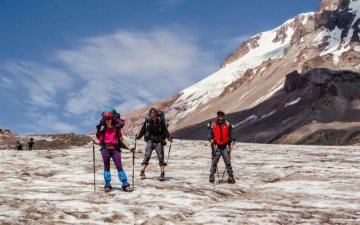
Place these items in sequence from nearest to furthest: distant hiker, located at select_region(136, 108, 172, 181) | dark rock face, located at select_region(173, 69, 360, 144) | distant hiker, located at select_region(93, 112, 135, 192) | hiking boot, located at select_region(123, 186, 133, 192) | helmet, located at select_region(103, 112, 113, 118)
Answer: hiking boot, located at select_region(123, 186, 133, 192), helmet, located at select_region(103, 112, 113, 118), distant hiker, located at select_region(93, 112, 135, 192), distant hiker, located at select_region(136, 108, 172, 181), dark rock face, located at select_region(173, 69, 360, 144)

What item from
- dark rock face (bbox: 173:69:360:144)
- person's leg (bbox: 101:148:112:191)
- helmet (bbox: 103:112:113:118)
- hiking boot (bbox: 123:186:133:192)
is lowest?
hiking boot (bbox: 123:186:133:192)

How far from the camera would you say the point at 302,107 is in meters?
131

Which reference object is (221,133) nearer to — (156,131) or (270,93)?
(156,131)

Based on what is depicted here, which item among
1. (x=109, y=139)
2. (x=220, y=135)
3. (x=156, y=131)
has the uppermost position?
(x=156, y=131)

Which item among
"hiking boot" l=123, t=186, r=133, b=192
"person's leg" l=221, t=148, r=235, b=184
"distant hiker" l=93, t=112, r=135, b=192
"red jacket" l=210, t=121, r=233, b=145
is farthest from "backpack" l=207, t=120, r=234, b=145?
"hiking boot" l=123, t=186, r=133, b=192

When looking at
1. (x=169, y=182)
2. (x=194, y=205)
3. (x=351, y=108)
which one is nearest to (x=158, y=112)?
(x=169, y=182)


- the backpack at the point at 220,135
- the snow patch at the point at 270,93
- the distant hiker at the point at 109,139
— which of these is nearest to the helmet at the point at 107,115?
the distant hiker at the point at 109,139

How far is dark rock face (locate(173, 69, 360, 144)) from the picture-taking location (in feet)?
379

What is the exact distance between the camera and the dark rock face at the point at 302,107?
11562 centimetres

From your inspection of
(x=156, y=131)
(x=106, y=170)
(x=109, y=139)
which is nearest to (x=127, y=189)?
(x=106, y=170)

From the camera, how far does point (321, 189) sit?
1628 cm

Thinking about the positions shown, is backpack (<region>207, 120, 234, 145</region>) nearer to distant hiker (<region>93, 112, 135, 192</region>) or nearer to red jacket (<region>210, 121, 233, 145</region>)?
red jacket (<region>210, 121, 233, 145</region>)

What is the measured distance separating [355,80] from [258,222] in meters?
123

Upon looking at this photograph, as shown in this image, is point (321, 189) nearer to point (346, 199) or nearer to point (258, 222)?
point (346, 199)
